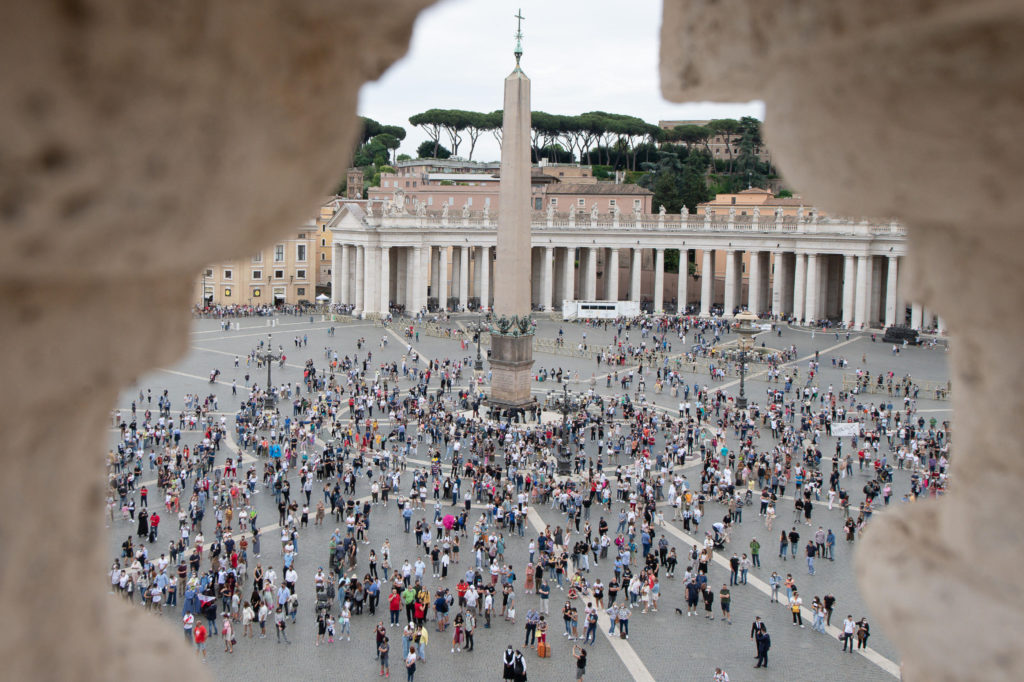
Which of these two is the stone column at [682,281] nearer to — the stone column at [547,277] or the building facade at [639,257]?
the building facade at [639,257]

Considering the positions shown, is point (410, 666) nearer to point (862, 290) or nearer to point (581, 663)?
point (581, 663)

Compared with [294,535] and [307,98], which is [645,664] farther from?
[307,98]

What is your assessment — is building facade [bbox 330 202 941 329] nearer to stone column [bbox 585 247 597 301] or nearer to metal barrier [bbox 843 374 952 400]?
stone column [bbox 585 247 597 301]

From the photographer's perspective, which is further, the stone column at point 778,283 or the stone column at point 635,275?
the stone column at point 635,275

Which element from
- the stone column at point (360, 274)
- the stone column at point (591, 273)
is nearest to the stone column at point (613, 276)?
the stone column at point (591, 273)

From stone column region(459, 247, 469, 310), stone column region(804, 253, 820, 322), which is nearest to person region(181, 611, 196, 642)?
stone column region(804, 253, 820, 322)

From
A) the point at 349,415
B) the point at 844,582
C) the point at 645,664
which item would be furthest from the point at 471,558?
the point at 349,415
